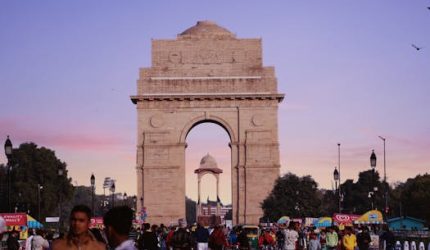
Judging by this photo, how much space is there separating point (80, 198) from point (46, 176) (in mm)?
91528

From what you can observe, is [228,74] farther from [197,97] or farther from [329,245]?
[329,245]

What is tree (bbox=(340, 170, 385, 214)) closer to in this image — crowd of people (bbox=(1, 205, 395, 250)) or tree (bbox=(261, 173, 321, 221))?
tree (bbox=(261, 173, 321, 221))

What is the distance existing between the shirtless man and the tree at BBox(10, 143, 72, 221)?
80.5 meters

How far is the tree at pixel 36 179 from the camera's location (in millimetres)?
88688

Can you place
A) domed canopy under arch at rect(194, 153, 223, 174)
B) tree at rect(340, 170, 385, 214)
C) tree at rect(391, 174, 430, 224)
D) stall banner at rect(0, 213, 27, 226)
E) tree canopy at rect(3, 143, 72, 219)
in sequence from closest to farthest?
stall banner at rect(0, 213, 27, 226), tree at rect(391, 174, 430, 224), tree canopy at rect(3, 143, 72, 219), tree at rect(340, 170, 385, 214), domed canopy under arch at rect(194, 153, 223, 174)

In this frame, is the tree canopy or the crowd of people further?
the tree canopy

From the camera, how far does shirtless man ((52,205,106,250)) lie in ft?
25.4

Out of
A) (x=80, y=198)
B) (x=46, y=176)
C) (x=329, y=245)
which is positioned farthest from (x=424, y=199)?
(x=80, y=198)

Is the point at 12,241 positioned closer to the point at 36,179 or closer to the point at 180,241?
the point at 180,241

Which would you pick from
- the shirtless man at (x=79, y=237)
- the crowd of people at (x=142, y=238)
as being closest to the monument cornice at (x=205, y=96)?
the crowd of people at (x=142, y=238)

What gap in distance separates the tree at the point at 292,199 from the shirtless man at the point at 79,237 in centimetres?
6009

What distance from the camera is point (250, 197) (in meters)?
74.4

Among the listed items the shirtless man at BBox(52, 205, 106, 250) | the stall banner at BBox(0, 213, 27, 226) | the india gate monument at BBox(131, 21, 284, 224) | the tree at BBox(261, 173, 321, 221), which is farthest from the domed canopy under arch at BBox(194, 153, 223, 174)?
the shirtless man at BBox(52, 205, 106, 250)

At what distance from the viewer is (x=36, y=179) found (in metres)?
94.2
